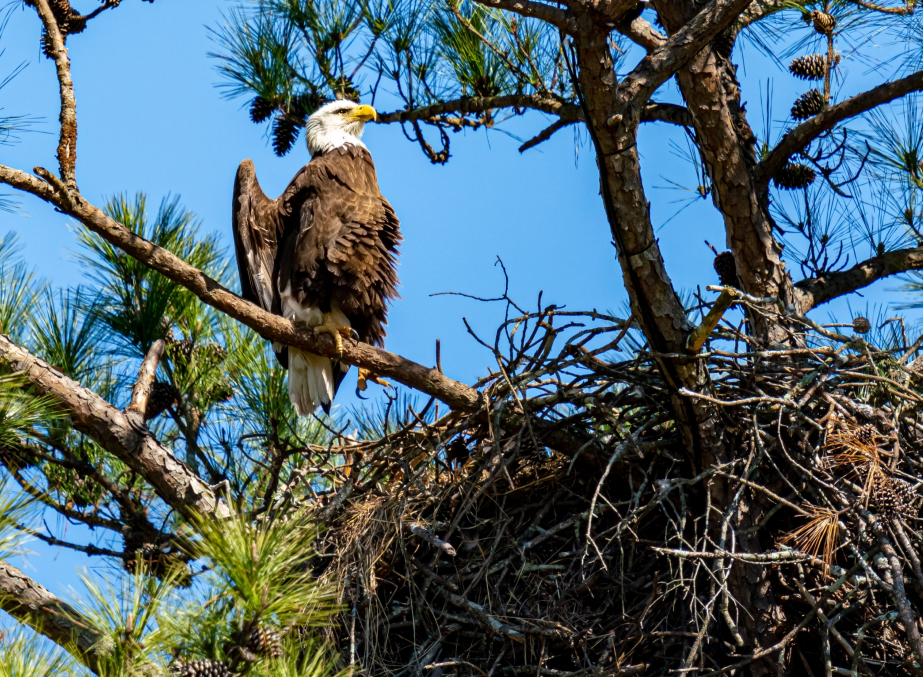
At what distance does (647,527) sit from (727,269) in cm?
92

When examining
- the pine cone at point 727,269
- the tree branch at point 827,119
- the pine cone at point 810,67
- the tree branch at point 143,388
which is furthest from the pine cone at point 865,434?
the tree branch at point 143,388

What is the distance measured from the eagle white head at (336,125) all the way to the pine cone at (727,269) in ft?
5.47

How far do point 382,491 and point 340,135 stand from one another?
184 cm

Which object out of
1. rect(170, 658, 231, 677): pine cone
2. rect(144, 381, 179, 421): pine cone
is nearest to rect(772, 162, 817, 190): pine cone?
rect(144, 381, 179, 421): pine cone

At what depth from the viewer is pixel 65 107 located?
8.10 ft

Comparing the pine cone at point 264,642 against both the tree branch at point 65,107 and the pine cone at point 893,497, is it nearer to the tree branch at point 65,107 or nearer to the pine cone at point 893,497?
the tree branch at point 65,107

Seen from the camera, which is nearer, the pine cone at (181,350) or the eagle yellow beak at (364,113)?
the pine cone at (181,350)

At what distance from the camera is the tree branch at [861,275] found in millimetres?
3301

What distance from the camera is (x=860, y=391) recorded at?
2994 mm

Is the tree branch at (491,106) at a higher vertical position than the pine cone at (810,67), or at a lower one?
lower

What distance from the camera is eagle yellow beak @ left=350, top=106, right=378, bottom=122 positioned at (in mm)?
4199

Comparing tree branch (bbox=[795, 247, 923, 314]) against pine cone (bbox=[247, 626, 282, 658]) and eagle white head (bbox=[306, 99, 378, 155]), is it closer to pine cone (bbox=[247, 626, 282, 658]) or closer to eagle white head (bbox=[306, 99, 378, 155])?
eagle white head (bbox=[306, 99, 378, 155])

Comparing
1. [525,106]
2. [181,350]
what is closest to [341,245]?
[181,350]

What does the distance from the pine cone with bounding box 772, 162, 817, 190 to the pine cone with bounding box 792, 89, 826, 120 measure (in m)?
0.17
